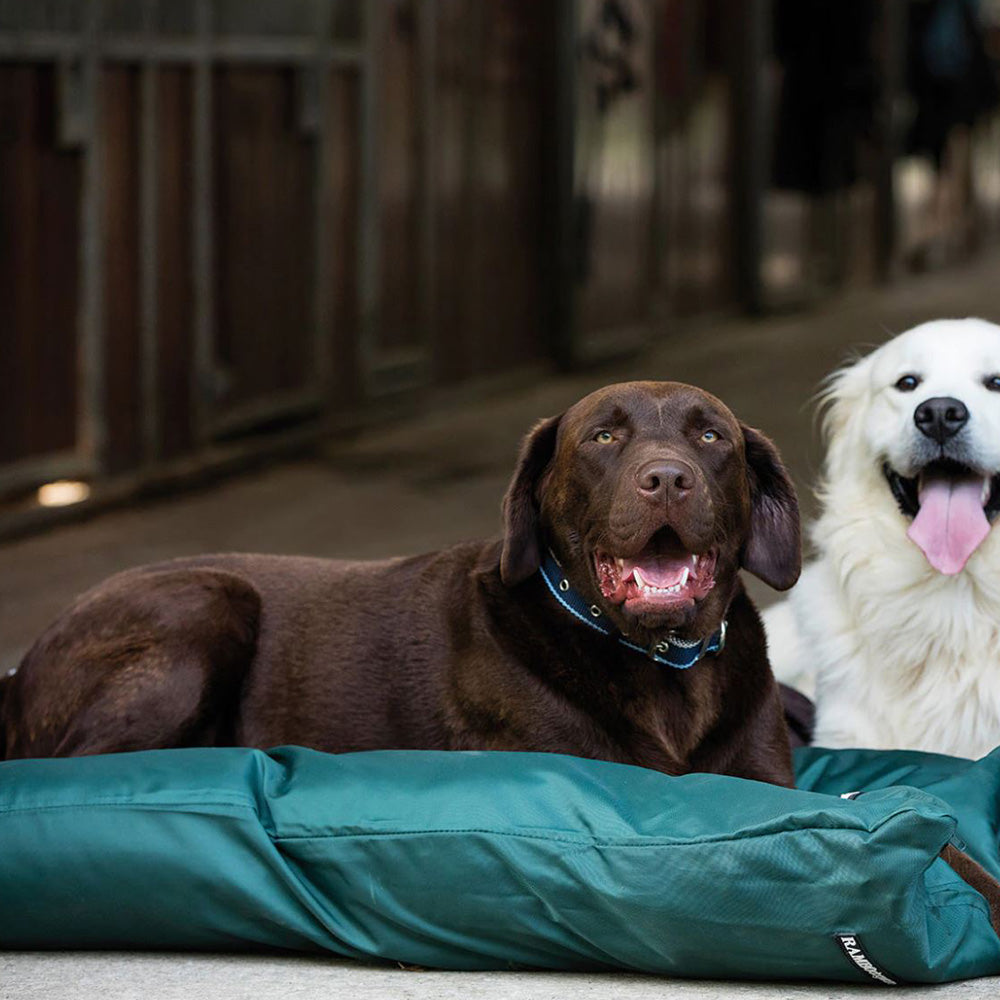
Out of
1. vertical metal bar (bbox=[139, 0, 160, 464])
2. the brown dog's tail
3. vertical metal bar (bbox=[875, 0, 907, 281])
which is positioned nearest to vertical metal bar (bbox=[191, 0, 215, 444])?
vertical metal bar (bbox=[139, 0, 160, 464])

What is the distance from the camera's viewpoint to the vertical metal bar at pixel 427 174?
9695mm

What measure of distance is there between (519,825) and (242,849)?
441mm

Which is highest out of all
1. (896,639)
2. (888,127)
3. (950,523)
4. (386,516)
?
(888,127)

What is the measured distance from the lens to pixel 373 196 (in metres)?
9.42

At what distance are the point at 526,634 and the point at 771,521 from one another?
0.50 m

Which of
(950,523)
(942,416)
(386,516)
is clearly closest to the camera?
(942,416)

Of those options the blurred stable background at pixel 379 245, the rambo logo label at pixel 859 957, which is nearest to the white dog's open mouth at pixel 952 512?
the rambo logo label at pixel 859 957

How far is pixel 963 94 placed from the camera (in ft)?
50.6

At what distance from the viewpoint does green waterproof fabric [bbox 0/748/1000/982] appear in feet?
9.77

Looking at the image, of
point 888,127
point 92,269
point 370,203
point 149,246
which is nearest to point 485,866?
point 92,269

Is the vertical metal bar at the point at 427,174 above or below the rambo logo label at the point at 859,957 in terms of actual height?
above

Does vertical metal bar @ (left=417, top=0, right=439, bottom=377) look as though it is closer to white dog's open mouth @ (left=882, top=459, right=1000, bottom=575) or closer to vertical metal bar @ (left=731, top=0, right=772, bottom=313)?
vertical metal bar @ (left=731, top=0, right=772, bottom=313)

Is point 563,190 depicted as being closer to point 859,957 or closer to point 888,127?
point 888,127

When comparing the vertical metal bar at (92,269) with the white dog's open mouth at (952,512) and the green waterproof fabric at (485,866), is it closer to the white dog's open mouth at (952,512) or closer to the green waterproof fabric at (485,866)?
the white dog's open mouth at (952,512)
